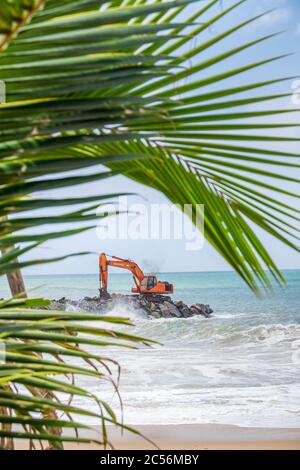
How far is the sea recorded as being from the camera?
5.09 m

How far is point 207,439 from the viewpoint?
13.6 feet

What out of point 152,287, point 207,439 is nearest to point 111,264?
point 152,287

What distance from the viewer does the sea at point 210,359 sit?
509cm

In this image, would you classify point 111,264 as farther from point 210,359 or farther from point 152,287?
point 210,359

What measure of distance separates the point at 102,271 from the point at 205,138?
569 cm

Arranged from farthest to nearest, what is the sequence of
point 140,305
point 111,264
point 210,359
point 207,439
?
point 140,305 → point 210,359 → point 111,264 → point 207,439

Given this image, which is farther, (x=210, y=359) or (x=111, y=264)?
(x=210, y=359)

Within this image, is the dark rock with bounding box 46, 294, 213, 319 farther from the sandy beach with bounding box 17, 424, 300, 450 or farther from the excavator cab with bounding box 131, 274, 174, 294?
the sandy beach with bounding box 17, 424, 300, 450

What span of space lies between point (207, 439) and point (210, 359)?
7.81ft

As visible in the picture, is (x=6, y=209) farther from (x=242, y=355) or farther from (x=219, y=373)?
(x=242, y=355)

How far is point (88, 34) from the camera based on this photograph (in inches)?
10.7

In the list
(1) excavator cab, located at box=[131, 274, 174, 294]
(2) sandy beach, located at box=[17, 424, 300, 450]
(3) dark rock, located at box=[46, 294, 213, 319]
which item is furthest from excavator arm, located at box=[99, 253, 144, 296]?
(2) sandy beach, located at box=[17, 424, 300, 450]

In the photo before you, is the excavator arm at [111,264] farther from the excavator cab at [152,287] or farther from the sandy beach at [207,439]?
the sandy beach at [207,439]

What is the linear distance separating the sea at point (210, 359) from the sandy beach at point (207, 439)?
0.91 feet
